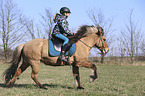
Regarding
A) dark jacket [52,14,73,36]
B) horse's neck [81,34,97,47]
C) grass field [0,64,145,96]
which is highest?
dark jacket [52,14,73,36]

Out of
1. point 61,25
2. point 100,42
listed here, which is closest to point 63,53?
point 61,25

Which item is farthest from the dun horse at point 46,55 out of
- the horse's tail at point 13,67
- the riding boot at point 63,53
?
the riding boot at point 63,53

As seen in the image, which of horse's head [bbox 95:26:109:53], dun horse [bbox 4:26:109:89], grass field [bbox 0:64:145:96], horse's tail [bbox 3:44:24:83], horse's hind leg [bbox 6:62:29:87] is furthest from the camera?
horse's head [bbox 95:26:109:53]

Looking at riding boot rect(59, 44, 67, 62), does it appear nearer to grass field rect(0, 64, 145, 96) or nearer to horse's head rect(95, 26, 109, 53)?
grass field rect(0, 64, 145, 96)

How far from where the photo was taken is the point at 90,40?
6730 millimetres

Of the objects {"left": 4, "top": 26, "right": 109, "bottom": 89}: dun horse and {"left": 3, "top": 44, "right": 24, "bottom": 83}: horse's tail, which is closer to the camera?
{"left": 4, "top": 26, "right": 109, "bottom": 89}: dun horse

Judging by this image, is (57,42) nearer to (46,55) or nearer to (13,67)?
(46,55)

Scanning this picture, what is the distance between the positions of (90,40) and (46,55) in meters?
1.70

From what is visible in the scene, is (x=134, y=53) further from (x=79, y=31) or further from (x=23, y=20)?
(x=79, y=31)

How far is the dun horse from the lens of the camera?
248 inches

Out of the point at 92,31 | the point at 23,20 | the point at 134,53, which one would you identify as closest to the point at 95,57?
the point at 134,53

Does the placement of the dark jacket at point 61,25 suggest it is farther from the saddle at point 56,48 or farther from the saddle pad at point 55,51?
the saddle pad at point 55,51

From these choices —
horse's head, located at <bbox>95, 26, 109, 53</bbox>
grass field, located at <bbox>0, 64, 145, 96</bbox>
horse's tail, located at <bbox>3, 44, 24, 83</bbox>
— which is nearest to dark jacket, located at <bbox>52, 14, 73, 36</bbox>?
horse's head, located at <bbox>95, 26, 109, 53</bbox>

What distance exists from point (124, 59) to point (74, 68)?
1048 inches
